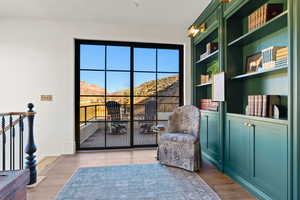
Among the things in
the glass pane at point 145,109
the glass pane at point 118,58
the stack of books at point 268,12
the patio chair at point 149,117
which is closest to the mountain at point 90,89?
the glass pane at point 118,58

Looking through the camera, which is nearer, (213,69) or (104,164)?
(104,164)

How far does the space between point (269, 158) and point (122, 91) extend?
277 cm

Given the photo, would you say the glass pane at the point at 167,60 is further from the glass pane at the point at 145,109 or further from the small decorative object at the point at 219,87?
the small decorative object at the point at 219,87

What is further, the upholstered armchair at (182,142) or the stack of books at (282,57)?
the upholstered armchair at (182,142)

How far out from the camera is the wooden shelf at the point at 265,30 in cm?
171

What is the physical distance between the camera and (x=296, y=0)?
1.44 meters

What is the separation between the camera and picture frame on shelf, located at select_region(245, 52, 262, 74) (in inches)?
84.8

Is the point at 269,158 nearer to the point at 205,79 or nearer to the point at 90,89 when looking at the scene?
the point at 205,79

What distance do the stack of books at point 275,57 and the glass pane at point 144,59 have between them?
7.45ft

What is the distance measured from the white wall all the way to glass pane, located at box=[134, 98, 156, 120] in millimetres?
1297

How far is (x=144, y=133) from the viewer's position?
3857mm

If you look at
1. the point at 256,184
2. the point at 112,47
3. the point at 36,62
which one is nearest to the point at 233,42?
the point at 256,184

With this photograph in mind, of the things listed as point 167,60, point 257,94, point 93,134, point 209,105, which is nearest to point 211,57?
point 209,105

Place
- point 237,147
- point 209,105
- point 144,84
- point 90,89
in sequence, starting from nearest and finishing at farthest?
point 237,147 < point 209,105 < point 90,89 < point 144,84
